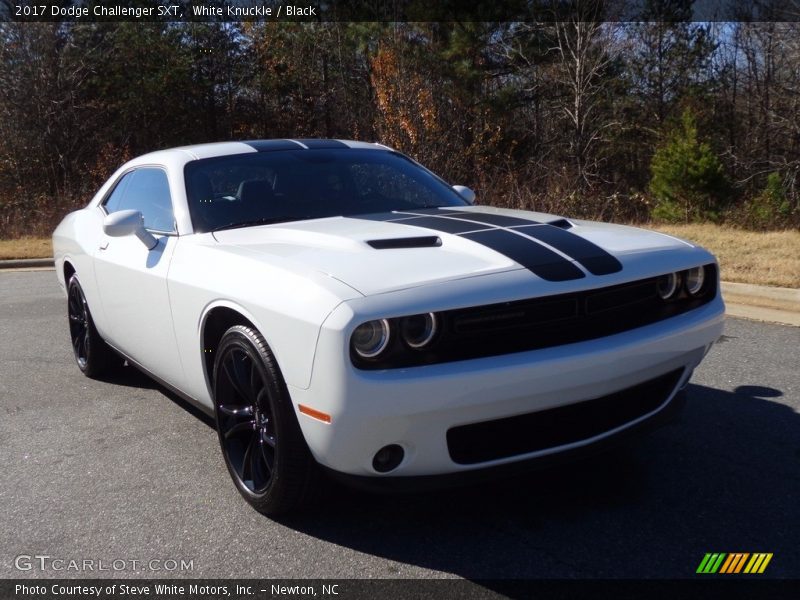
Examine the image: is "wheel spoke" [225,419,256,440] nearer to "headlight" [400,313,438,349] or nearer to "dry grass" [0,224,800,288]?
"headlight" [400,313,438,349]

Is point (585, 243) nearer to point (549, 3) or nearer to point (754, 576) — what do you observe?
point (754, 576)

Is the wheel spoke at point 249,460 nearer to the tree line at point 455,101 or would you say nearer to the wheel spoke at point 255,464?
the wheel spoke at point 255,464

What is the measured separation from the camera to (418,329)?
2674 millimetres

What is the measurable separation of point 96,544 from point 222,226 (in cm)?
151

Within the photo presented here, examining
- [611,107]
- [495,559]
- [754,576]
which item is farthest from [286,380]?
[611,107]

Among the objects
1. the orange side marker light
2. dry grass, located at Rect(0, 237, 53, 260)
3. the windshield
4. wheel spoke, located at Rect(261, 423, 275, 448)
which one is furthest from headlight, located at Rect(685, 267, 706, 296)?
dry grass, located at Rect(0, 237, 53, 260)

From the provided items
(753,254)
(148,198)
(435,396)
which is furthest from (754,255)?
(435,396)

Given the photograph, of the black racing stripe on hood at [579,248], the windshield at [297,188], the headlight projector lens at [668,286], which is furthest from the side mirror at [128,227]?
the headlight projector lens at [668,286]

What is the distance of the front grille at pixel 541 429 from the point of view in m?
2.71

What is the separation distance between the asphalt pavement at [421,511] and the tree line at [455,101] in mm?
13655

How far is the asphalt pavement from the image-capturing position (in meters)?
2.76

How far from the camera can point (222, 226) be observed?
12.4 feet

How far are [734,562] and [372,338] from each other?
1.41m

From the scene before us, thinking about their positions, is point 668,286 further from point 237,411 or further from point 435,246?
point 237,411
